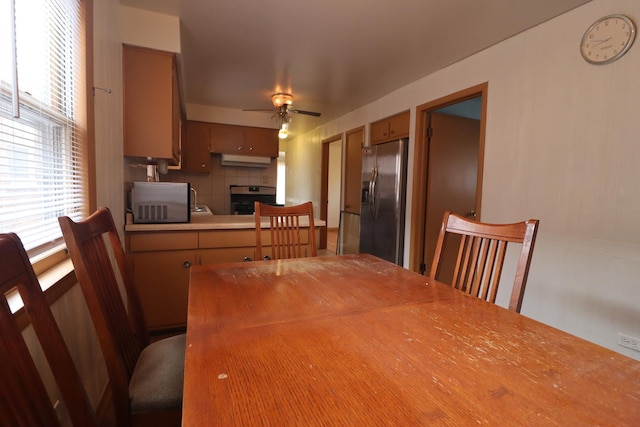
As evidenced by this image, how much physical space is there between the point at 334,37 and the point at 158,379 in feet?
8.06

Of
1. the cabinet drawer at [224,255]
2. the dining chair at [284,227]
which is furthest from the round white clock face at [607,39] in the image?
the cabinet drawer at [224,255]

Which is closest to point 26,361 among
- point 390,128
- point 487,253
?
point 487,253

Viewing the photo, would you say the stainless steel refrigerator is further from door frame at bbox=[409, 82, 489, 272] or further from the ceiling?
the ceiling

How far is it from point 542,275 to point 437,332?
1765 millimetres

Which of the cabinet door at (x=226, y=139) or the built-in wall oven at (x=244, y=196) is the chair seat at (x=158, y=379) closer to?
the built-in wall oven at (x=244, y=196)

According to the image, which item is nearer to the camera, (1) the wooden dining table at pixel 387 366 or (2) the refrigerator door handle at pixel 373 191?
(1) the wooden dining table at pixel 387 366

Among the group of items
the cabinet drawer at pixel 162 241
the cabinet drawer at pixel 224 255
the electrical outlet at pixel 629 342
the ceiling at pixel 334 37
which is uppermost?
the ceiling at pixel 334 37

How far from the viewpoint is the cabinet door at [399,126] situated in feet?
11.2

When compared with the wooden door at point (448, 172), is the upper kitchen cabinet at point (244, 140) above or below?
above

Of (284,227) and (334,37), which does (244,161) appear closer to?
(334,37)

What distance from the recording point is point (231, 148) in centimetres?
469

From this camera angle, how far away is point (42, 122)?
1.15 meters

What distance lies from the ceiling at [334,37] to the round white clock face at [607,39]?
210 millimetres

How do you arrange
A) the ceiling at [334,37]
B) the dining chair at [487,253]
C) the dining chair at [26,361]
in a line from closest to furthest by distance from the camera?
1. the dining chair at [26,361]
2. the dining chair at [487,253]
3. the ceiling at [334,37]
